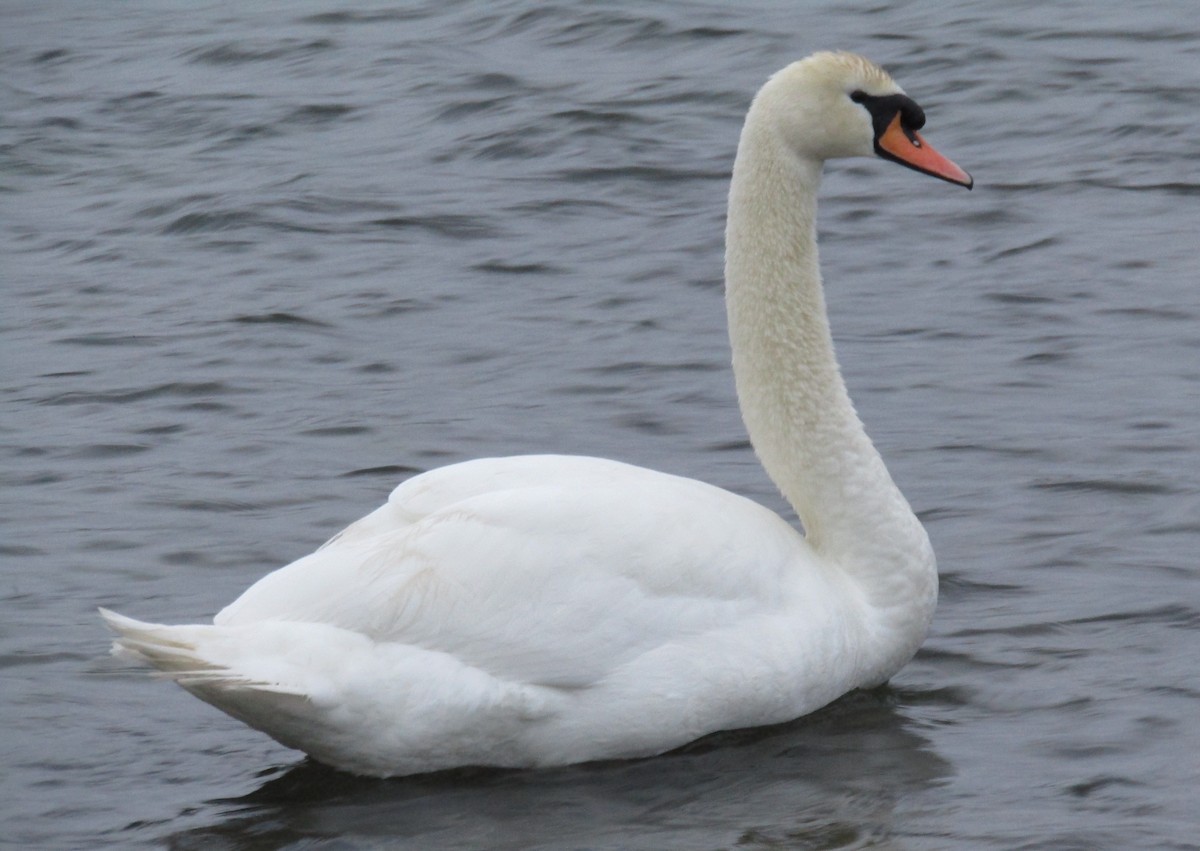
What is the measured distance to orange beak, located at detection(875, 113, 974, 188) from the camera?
652 centimetres

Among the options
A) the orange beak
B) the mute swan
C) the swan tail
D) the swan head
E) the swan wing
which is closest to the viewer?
the swan tail

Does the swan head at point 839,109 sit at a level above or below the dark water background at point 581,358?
above

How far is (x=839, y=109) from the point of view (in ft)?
21.1

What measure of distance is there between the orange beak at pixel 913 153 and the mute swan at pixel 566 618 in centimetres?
13

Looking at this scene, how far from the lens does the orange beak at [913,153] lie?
257 inches

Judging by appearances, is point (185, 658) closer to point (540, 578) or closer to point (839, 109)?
point (540, 578)

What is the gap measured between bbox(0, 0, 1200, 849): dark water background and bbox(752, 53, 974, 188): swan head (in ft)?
5.09

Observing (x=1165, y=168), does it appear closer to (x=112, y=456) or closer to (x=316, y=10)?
(x=112, y=456)

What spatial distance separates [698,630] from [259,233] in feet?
22.2

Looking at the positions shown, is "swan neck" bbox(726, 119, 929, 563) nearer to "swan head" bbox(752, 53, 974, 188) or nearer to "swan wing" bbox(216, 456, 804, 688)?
"swan head" bbox(752, 53, 974, 188)

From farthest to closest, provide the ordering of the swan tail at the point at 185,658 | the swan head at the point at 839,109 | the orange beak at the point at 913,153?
1. the orange beak at the point at 913,153
2. the swan head at the point at 839,109
3. the swan tail at the point at 185,658

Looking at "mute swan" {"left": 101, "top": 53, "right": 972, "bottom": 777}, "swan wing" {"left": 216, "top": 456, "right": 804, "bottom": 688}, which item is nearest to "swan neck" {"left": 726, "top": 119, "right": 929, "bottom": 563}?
"mute swan" {"left": 101, "top": 53, "right": 972, "bottom": 777}

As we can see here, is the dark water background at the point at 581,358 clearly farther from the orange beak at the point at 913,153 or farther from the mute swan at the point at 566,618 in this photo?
the orange beak at the point at 913,153

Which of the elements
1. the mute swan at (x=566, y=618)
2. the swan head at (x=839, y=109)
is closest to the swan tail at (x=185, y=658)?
the mute swan at (x=566, y=618)
